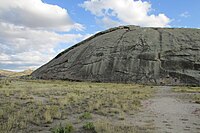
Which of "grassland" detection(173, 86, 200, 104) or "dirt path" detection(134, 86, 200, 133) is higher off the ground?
"grassland" detection(173, 86, 200, 104)

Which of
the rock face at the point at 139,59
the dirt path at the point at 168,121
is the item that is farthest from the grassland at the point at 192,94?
the rock face at the point at 139,59

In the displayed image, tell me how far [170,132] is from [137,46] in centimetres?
3910

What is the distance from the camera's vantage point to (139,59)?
46.4 metres

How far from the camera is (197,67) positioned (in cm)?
4372

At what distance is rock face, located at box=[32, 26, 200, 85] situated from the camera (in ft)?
144

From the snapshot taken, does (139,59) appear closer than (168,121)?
No

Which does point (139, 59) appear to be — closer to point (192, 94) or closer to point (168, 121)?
point (192, 94)

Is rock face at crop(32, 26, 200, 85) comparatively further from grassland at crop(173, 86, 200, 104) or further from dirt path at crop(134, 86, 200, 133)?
dirt path at crop(134, 86, 200, 133)

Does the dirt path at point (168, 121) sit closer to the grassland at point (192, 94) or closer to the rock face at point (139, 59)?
the grassland at point (192, 94)

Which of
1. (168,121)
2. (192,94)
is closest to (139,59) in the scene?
(192,94)

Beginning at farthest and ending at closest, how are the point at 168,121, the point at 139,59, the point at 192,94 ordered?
the point at 139,59 < the point at 192,94 < the point at 168,121

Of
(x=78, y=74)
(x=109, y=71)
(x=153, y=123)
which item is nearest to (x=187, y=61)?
(x=109, y=71)

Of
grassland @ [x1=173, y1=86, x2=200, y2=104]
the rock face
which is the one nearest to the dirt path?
grassland @ [x1=173, y1=86, x2=200, y2=104]

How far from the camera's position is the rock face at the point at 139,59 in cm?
4391
